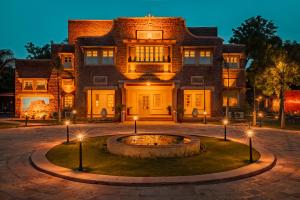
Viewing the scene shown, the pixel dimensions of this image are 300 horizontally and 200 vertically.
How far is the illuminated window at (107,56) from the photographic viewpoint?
2992cm

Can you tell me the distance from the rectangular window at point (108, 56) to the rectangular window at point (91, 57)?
717 mm

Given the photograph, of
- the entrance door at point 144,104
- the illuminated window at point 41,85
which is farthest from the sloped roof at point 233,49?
the illuminated window at point 41,85

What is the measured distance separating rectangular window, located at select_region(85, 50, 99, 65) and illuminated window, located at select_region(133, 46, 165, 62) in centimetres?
412

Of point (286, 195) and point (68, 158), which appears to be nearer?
point (286, 195)

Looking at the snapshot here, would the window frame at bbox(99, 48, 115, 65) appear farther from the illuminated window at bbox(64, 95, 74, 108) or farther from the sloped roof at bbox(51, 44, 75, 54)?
the illuminated window at bbox(64, 95, 74, 108)

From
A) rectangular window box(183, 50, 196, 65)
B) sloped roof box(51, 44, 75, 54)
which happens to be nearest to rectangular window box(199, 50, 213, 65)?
rectangular window box(183, 50, 196, 65)

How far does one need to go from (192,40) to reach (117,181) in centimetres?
2411

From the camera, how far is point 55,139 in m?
16.9

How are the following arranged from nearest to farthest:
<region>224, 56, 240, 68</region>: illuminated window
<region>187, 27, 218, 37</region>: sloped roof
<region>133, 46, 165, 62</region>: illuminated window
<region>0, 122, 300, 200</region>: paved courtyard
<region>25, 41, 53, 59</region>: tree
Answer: <region>0, 122, 300, 200</region>: paved courtyard, <region>133, 46, 165, 62</region>: illuminated window, <region>224, 56, 240, 68</region>: illuminated window, <region>187, 27, 218, 37</region>: sloped roof, <region>25, 41, 53, 59</region>: tree

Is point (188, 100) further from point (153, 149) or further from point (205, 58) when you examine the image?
point (153, 149)

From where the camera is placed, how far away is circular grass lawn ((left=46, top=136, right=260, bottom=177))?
376 inches

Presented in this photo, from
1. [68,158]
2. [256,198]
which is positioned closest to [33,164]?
[68,158]

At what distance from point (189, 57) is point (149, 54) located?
420 cm

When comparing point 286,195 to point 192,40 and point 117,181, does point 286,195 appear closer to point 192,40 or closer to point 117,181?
point 117,181
